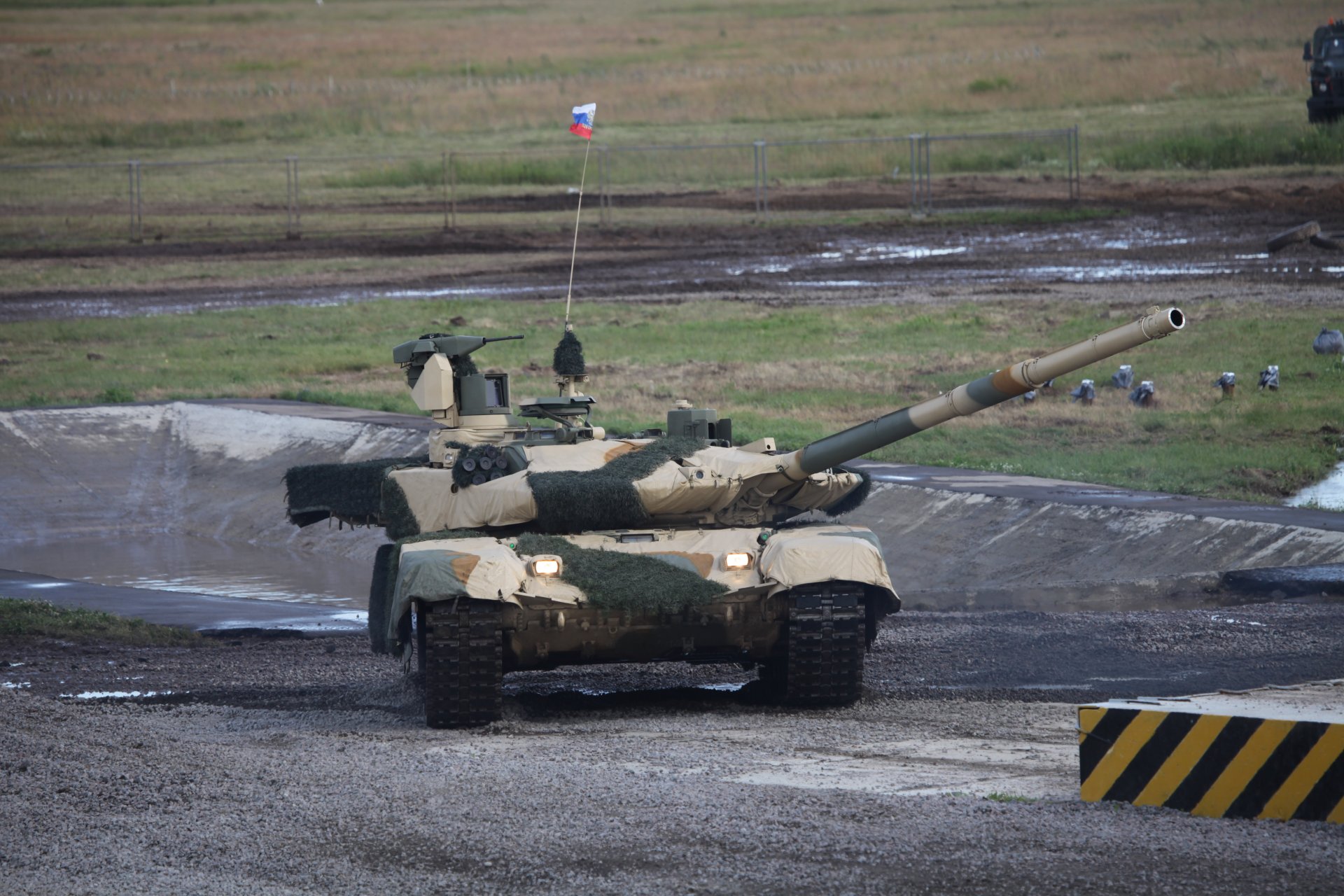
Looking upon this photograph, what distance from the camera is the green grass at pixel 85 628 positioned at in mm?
16108

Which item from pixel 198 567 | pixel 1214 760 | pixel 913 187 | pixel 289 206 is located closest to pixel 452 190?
pixel 289 206

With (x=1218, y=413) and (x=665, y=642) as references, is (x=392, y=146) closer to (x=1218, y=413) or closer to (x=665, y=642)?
(x=1218, y=413)

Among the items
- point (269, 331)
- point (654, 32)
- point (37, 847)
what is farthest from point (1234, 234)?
point (654, 32)

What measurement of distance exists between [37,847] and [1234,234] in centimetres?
2998

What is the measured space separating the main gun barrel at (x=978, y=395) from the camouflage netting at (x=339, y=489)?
10.4 ft

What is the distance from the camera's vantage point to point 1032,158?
44.9 metres

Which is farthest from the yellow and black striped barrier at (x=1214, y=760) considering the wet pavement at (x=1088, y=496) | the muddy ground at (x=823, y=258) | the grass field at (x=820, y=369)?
the muddy ground at (x=823, y=258)

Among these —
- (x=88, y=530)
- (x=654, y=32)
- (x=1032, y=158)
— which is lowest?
(x=88, y=530)

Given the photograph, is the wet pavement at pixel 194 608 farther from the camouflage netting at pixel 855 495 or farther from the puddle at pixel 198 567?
the camouflage netting at pixel 855 495

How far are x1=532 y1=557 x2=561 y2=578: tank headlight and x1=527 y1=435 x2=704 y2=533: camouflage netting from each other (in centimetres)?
80

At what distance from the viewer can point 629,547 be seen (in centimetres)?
1235

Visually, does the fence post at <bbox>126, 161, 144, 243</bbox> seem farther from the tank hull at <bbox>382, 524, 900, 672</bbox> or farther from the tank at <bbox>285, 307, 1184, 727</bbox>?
the tank hull at <bbox>382, 524, 900, 672</bbox>

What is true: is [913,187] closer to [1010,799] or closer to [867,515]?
[867,515]

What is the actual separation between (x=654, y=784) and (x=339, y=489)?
582 cm
